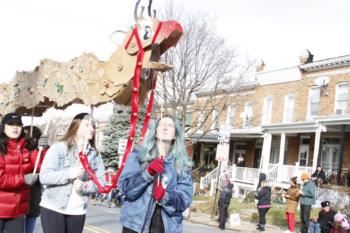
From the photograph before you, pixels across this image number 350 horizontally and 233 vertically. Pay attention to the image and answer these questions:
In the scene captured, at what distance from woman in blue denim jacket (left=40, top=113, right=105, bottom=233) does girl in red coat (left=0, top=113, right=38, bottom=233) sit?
26.8 inches

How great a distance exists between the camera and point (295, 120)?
1094 inches

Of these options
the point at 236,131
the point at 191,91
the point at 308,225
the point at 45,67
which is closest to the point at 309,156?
the point at 236,131

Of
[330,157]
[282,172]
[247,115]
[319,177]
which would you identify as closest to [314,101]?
[330,157]

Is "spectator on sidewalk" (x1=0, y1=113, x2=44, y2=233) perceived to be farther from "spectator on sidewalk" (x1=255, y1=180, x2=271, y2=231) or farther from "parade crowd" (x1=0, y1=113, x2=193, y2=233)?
"spectator on sidewalk" (x1=255, y1=180, x2=271, y2=231)

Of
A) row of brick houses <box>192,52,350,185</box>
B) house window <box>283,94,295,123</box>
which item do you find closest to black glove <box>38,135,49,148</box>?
row of brick houses <box>192,52,350,185</box>

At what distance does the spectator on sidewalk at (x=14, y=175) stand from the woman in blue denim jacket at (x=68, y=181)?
2.23 ft

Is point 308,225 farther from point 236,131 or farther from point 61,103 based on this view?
point 236,131

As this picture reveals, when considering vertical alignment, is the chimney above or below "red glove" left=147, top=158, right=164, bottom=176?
above

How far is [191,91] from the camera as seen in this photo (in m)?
23.0

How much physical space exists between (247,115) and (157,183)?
28.2 m

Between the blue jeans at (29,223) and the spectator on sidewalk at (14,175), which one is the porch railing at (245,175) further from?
the spectator on sidewalk at (14,175)

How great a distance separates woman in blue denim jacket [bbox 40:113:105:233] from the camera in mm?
4348

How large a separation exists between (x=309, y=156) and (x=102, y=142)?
1324cm

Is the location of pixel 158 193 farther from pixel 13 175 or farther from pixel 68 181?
pixel 13 175
